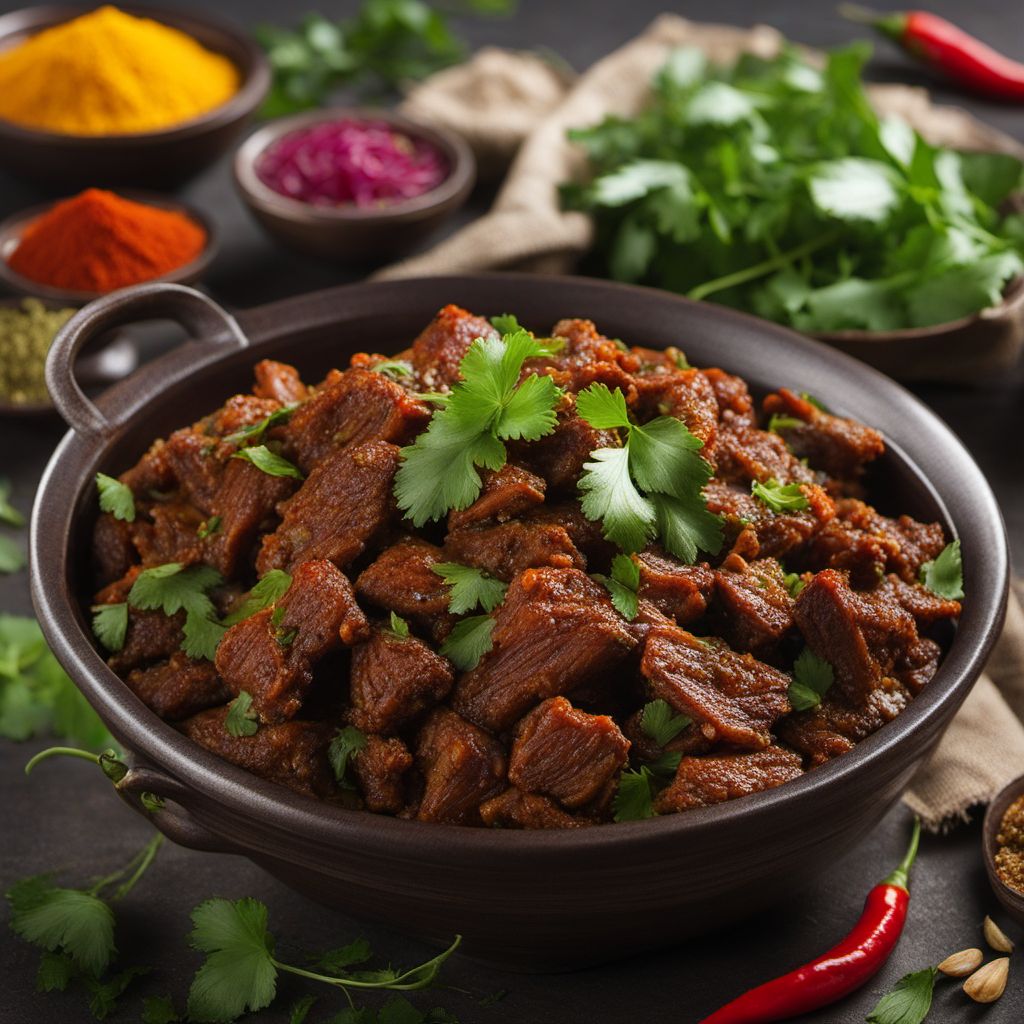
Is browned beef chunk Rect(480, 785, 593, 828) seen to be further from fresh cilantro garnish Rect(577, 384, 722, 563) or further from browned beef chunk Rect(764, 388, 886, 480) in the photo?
browned beef chunk Rect(764, 388, 886, 480)

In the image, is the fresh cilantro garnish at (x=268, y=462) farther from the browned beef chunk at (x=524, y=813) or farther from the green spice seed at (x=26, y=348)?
the green spice seed at (x=26, y=348)

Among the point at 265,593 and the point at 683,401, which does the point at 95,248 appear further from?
the point at 683,401

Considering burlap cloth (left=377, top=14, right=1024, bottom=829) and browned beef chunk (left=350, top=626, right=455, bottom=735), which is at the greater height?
browned beef chunk (left=350, top=626, right=455, bottom=735)

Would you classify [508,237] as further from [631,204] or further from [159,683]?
[159,683]

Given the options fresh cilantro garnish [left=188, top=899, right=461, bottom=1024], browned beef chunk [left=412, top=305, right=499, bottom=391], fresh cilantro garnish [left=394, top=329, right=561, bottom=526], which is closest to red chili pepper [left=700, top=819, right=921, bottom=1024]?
fresh cilantro garnish [left=188, top=899, right=461, bottom=1024]

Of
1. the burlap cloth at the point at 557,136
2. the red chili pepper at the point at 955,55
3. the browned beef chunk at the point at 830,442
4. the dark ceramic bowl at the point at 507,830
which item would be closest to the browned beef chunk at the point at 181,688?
the dark ceramic bowl at the point at 507,830

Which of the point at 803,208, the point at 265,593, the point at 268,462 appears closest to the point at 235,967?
the point at 265,593
